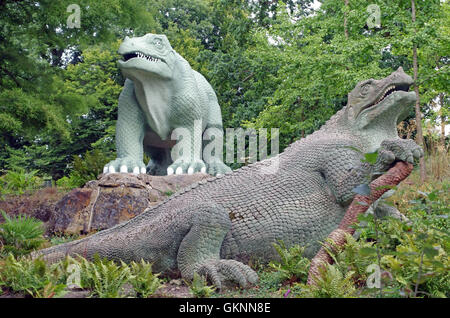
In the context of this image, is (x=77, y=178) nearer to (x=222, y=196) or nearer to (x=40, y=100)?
(x=40, y=100)

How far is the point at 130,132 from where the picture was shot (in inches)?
362

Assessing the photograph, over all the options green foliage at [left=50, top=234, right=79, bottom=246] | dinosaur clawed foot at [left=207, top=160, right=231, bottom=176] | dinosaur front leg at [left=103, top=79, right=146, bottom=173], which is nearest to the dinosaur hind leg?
dinosaur front leg at [left=103, top=79, right=146, bottom=173]

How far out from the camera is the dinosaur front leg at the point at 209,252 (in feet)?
14.3

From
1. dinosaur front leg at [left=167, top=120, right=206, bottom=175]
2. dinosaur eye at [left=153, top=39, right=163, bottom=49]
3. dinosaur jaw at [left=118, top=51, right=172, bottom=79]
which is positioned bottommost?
dinosaur front leg at [left=167, top=120, right=206, bottom=175]

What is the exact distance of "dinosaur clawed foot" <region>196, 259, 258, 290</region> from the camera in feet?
14.0

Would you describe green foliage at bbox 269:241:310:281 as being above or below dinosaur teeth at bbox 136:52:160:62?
below

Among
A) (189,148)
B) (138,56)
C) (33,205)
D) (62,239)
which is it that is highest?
(138,56)

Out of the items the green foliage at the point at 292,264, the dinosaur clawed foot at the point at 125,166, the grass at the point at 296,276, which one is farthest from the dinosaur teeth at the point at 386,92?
the dinosaur clawed foot at the point at 125,166

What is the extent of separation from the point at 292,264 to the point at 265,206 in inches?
26.1

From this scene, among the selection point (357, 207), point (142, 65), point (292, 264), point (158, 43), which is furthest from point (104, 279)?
point (158, 43)

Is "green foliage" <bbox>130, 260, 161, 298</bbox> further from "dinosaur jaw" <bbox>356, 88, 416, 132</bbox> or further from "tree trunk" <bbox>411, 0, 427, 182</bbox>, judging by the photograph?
"tree trunk" <bbox>411, 0, 427, 182</bbox>

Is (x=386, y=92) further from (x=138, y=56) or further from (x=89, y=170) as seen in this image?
(x=89, y=170)

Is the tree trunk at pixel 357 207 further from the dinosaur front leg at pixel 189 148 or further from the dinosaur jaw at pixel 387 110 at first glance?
the dinosaur front leg at pixel 189 148

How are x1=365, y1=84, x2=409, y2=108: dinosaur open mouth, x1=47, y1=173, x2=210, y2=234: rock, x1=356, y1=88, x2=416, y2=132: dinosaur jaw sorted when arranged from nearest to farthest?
x1=356, y1=88, x2=416, y2=132: dinosaur jaw
x1=365, y1=84, x2=409, y2=108: dinosaur open mouth
x1=47, y1=173, x2=210, y2=234: rock
